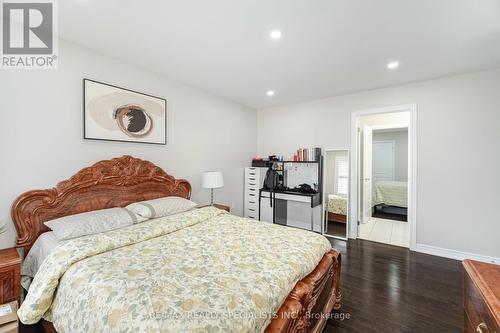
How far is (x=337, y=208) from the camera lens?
4102 millimetres

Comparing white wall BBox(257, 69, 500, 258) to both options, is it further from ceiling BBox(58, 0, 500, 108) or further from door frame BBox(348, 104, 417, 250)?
ceiling BBox(58, 0, 500, 108)

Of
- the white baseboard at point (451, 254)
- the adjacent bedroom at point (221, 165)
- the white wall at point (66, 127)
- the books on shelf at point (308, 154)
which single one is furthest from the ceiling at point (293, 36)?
the white baseboard at point (451, 254)

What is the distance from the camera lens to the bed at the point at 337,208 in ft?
13.1

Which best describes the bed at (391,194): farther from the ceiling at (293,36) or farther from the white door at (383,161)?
the ceiling at (293,36)

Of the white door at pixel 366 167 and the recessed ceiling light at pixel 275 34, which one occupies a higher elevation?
the recessed ceiling light at pixel 275 34

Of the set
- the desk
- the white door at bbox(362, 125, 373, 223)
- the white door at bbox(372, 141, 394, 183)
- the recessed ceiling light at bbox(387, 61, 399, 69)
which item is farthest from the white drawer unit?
the white door at bbox(372, 141, 394, 183)

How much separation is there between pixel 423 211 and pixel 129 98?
176 inches

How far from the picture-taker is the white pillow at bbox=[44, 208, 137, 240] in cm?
182

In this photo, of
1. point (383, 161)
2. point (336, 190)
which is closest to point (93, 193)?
point (336, 190)

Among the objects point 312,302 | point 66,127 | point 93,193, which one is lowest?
point 312,302

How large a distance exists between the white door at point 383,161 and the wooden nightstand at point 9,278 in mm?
8035

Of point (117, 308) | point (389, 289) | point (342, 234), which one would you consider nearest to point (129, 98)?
point (117, 308)

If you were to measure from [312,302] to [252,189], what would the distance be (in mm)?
3095

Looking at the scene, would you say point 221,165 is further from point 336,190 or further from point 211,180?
point 336,190
